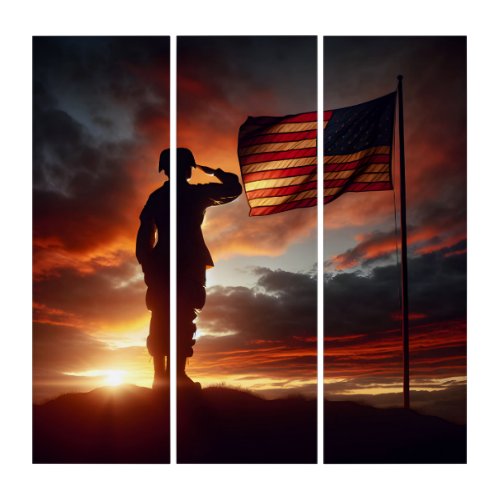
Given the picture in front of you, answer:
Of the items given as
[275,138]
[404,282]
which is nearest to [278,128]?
[275,138]

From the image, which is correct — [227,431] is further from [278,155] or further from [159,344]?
[278,155]

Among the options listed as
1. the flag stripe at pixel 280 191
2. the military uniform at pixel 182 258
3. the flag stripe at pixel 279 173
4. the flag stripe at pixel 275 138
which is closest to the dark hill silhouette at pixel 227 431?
the military uniform at pixel 182 258

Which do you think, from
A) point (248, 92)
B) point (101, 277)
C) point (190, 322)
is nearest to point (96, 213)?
point (101, 277)

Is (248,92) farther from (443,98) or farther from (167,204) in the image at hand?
(443,98)

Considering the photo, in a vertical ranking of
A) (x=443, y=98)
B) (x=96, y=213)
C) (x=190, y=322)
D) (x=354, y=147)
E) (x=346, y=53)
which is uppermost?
(x=346, y=53)

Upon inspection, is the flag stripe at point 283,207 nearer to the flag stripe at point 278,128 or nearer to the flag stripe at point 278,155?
the flag stripe at point 278,155

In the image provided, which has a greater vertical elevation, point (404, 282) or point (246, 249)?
point (246, 249)
